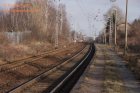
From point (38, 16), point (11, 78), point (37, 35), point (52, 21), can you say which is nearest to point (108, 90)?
point (11, 78)

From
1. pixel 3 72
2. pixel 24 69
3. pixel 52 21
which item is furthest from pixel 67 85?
pixel 52 21

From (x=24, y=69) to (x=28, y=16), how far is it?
237 feet

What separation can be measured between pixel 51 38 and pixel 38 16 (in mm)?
12050

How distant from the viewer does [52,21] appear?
107312 mm

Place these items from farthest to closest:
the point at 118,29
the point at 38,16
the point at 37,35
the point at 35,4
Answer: the point at 118,29 < the point at 35,4 < the point at 38,16 < the point at 37,35

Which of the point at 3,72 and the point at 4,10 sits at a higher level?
the point at 4,10

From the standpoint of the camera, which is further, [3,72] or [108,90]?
[3,72]

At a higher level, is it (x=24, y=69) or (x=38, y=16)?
(x=38, y=16)

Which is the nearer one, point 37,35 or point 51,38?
point 37,35

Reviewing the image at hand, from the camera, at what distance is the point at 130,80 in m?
19.8

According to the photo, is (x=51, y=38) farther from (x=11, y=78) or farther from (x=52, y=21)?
(x=11, y=78)

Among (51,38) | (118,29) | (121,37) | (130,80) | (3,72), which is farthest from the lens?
(118,29)

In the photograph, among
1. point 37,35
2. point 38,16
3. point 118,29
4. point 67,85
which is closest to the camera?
point 67,85

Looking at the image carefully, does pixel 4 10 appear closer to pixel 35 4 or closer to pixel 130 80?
pixel 35 4
